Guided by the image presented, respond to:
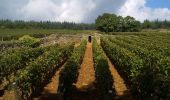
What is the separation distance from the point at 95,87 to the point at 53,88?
2139 millimetres

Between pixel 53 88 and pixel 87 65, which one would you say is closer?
pixel 53 88

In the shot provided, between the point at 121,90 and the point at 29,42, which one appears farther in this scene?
the point at 29,42

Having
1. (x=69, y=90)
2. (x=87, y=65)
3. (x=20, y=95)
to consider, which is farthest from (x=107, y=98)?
(x=87, y=65)

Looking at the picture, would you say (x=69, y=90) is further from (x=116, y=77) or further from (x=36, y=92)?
(x=116, y=77)

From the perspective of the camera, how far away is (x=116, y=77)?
75.0 feet

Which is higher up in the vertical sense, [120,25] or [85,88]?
[120,25]

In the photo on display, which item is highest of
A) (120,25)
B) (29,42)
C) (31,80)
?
(120,25)

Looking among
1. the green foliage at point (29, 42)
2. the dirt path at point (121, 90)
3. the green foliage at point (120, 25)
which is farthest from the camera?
the green foliage at point (120, 25)

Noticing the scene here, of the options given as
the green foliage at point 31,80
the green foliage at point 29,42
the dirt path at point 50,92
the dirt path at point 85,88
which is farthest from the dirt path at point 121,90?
the green foliage at point 29,42

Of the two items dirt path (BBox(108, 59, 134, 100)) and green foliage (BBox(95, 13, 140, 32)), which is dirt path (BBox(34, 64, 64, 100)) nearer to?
dirt path (BBox(108, 59, 134, 100))

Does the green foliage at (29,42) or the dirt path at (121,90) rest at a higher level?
the dirt path at (121,90)

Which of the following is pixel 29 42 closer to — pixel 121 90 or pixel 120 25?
pixel 121 90

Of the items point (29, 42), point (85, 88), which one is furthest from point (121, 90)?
point (29, 42)

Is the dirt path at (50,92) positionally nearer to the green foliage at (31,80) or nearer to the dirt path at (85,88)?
the green foliage at (31,80)
